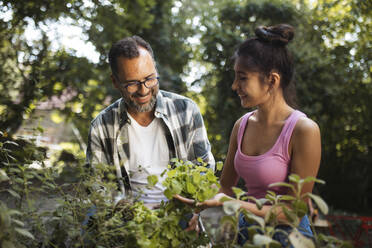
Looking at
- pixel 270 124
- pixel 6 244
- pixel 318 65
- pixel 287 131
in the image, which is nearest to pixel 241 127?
pixel 270 124

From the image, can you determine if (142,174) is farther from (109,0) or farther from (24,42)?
(109,0)

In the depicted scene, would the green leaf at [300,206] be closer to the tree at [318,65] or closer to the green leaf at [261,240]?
the green leaf at [261,240]

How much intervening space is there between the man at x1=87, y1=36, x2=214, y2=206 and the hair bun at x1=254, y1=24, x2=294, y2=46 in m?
0.63

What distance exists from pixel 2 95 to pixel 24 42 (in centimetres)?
53

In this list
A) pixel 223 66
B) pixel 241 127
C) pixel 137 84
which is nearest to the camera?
Result: pixel 241 127

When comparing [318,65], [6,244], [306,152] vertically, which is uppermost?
[318,65]

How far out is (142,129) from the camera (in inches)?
84.3

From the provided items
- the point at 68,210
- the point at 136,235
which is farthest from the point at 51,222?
the point at 136,235

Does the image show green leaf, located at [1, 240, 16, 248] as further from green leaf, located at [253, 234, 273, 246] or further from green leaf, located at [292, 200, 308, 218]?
green leaf, located at [292, 200, 308, 218]

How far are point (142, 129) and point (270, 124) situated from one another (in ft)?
2.67

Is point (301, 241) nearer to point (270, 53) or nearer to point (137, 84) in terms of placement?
point (270, 53)

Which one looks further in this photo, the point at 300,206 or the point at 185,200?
the point at 185,200

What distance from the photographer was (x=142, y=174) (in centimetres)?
206

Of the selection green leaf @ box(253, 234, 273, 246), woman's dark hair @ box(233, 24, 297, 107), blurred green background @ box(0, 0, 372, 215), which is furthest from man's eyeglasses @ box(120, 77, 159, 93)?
blurred green background @ box(0, 0, 372, 215)
